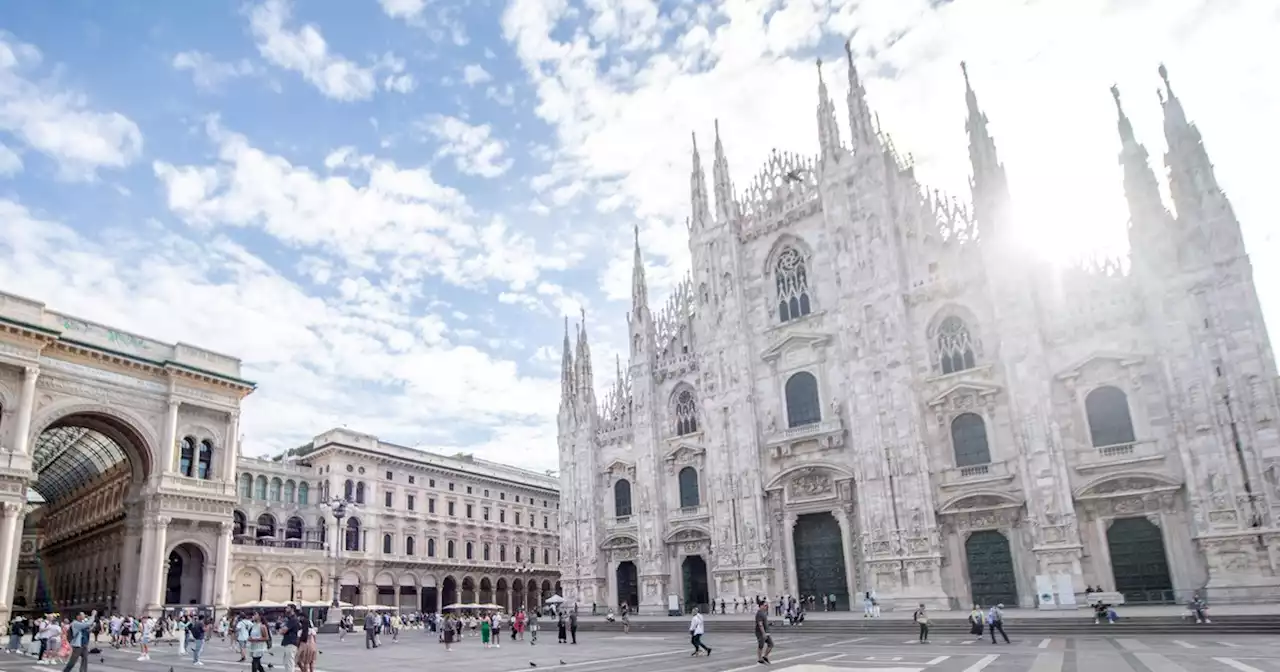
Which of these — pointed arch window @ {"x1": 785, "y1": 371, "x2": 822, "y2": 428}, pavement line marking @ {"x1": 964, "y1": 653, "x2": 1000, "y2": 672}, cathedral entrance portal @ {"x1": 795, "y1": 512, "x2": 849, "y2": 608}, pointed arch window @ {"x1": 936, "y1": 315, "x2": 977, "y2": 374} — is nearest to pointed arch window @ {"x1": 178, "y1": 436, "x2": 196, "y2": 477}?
pointed arch window @ {"x1": 785, "y1": 371, "x2": 822, "y2": 428}

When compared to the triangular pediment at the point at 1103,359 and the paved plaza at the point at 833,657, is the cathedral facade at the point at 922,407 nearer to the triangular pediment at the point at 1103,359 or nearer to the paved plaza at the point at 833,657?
the triangular pediment at the point at 1103,359

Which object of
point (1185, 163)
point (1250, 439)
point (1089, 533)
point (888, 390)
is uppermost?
point (1185, 163)

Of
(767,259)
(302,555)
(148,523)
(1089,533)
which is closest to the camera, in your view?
(1089,533)

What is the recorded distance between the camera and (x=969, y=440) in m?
33.9

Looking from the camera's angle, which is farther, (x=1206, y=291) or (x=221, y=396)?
(x=221, y=396)

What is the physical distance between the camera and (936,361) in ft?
116

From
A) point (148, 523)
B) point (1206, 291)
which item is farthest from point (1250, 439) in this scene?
point (148, 523)

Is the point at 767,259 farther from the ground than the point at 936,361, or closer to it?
farther from the ground

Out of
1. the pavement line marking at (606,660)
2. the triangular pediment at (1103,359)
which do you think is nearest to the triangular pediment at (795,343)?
the triangular pediment at (1103,359)

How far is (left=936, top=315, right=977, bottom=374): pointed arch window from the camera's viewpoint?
34625 mm

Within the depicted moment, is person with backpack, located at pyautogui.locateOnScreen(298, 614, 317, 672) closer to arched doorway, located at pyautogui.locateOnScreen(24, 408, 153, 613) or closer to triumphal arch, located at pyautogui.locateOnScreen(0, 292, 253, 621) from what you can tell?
triumphal arch, located at pyautogui.locateOnScreen(0, 292, 253, 621)

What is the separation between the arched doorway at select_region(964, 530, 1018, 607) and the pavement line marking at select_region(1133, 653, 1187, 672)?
1597cm

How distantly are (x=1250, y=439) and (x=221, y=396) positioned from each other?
47.0 m

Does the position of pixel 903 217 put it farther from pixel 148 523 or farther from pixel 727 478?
pixel 148 523
